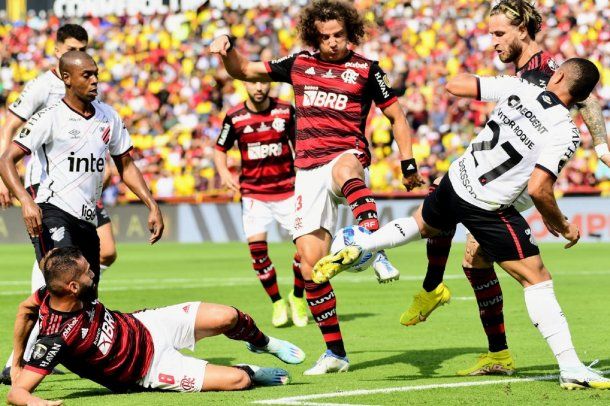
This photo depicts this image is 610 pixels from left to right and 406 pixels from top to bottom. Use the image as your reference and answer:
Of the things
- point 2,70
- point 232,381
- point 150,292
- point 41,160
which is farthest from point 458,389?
point 2,70

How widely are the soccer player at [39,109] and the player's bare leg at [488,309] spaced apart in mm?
3014

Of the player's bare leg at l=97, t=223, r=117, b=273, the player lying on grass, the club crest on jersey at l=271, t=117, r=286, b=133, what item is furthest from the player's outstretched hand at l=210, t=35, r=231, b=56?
the club crest on jersey at l=271, t=117, r=286, b=133

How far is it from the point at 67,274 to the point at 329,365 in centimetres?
241

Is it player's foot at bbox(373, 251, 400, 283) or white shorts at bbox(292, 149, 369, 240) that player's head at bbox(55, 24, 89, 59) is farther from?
player's foot at bbox(373, 251, 400, 283)

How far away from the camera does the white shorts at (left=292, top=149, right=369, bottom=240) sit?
8.97 metres

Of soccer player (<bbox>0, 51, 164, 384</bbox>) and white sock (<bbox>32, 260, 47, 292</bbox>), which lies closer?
soccer player (<bbox>0, 51, 164, 384</bbox>)

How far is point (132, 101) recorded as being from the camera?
34.9 m

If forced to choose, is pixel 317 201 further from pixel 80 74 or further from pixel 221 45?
pixel 80 74

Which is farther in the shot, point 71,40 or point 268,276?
point 268,276

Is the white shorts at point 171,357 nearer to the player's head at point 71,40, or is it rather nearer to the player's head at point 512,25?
the player's head at point 71,40

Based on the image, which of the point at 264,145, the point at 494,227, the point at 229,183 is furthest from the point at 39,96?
the point at 264,145

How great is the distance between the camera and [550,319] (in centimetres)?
744

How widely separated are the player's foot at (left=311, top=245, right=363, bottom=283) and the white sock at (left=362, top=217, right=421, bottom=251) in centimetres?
15

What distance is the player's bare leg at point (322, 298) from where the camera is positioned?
876 centimetres
